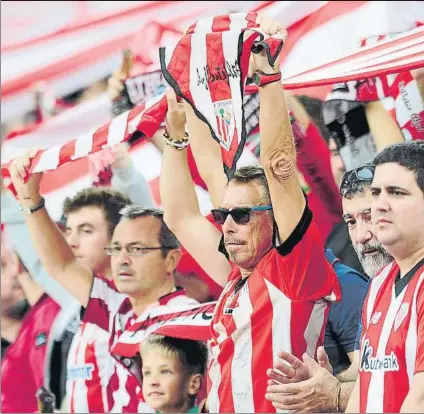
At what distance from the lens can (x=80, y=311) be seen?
4.03 meters

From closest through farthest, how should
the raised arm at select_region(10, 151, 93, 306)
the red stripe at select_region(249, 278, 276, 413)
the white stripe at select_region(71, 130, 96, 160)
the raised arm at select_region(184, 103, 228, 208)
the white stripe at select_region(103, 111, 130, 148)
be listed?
the red stripe at select_region(249, 278, 276, 413) → the raised arm at select_region(184, 103, 228, 208) → the white stripe at select_region(103, 111, 130, 148) → the white stripe at select_region(71, 130, 96, 160) → the raised arm at select_region(10, 151, 93, 306)

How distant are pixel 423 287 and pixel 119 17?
5.74 ft

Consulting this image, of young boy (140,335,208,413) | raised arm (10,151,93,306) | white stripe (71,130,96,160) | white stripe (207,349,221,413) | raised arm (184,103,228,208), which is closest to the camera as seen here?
white stripe (207,349,221,413)

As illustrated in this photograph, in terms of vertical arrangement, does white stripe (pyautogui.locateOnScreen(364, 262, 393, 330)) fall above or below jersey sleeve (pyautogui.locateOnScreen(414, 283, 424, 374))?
above

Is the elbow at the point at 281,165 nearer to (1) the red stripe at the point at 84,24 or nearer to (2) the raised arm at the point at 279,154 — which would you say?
(2) the raised arm at the point at 279,154

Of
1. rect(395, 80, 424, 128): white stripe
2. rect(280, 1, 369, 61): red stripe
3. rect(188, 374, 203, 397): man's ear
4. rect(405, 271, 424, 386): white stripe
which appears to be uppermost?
rect(280, 1, 369, 61): red stripe

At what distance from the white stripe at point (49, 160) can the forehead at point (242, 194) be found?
2.70ft

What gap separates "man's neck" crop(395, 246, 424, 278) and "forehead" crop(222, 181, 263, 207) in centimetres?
50

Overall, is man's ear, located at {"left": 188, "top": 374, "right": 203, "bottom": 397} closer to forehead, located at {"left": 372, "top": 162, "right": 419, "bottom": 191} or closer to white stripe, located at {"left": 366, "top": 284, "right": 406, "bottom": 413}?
white stripe, located at {"left": 366, "top": 284, "right": 406, "bottom": 413}

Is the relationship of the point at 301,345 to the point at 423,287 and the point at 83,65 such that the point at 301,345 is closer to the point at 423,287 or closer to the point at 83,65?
the point at 423,287

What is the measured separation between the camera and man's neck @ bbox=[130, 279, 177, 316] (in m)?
→ 3.80

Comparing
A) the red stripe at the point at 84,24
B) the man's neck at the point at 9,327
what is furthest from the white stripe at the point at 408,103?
the man's neck at the point at 9,327

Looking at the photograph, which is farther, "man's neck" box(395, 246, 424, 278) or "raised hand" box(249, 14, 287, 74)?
"raised hand" box(249, 14, 287, 74)

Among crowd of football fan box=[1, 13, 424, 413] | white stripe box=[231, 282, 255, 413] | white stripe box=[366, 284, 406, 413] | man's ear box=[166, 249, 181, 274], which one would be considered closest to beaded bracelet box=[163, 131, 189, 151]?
crowd of football fan box=[1, 13, 424, 413]
